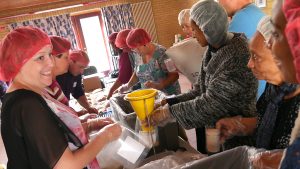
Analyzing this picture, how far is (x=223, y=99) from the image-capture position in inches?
51.4

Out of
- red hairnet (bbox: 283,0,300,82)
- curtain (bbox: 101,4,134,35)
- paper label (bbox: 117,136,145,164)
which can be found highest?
curtain (bbox: 101,4,134,35)

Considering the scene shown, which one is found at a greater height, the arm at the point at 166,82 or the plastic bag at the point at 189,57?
the plastic bag at the point at 189,57

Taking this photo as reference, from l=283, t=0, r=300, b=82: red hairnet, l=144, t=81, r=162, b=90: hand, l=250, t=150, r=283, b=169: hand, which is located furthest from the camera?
l=144, t=81, r=162, b=90: hand

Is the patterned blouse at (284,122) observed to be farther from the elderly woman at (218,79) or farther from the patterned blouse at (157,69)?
the patterned blouse at (157,69)

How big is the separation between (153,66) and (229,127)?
1428mm

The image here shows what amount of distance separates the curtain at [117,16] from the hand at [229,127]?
23.7 ft

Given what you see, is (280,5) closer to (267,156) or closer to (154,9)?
(267,156)

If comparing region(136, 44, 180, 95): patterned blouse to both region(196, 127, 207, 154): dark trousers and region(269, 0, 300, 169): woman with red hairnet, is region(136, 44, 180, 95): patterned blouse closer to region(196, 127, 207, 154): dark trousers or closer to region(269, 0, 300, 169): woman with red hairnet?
region(196, 127, 207, 154): dark trousers

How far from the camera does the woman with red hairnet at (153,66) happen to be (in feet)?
8.16

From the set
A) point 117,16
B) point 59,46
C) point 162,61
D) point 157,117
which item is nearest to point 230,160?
point 157,117

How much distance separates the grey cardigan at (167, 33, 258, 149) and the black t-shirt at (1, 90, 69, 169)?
0.66m

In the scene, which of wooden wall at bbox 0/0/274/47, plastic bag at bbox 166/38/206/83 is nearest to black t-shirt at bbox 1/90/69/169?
plastic bag at bbox 166/38/206/83

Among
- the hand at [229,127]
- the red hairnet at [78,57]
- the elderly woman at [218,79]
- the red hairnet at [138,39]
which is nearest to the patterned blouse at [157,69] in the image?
the red hairnet at [138,39]

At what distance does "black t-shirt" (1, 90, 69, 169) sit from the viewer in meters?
0.94
